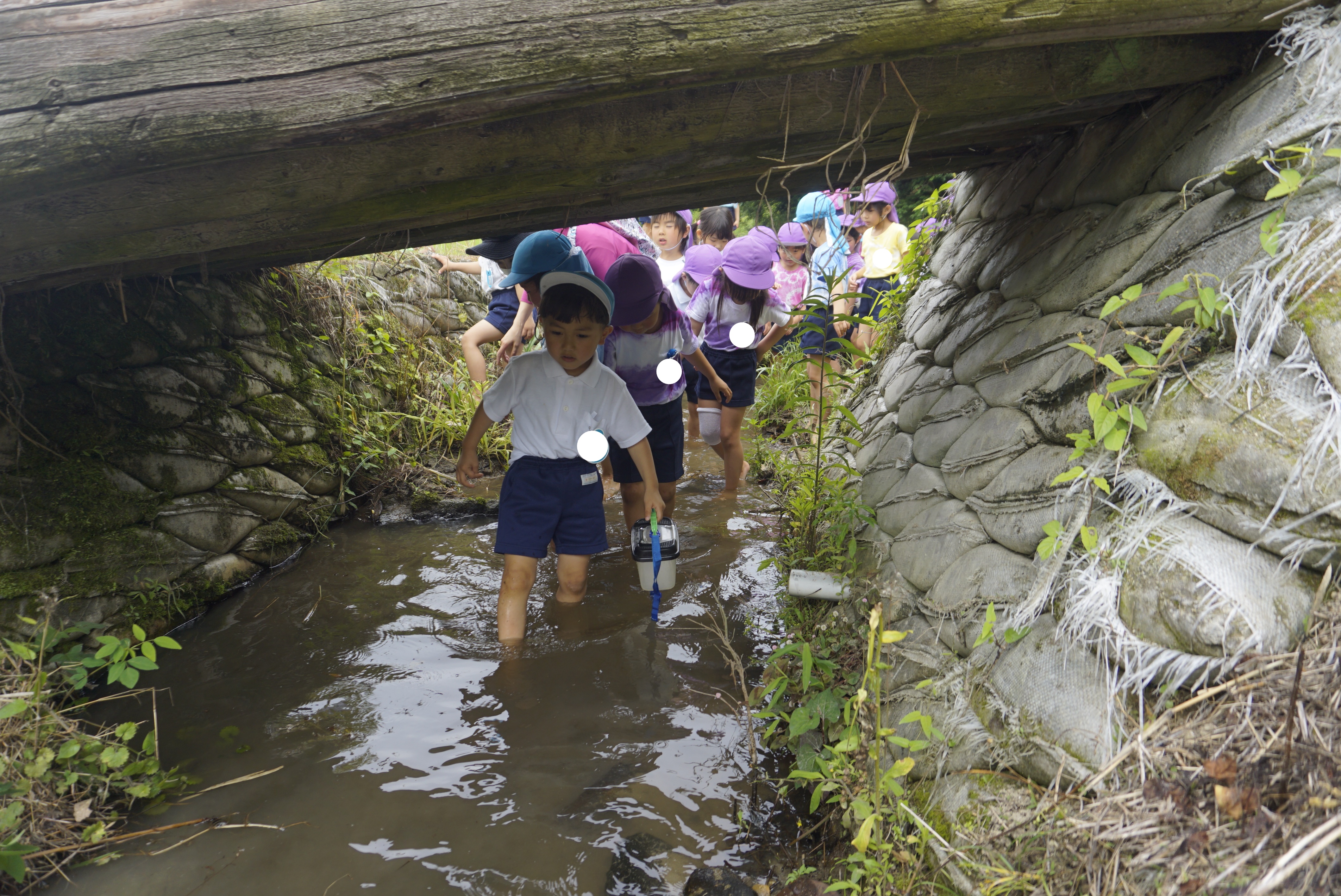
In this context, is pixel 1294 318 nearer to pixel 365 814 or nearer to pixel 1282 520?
pixel 1282 520

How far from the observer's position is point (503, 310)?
5.03 m

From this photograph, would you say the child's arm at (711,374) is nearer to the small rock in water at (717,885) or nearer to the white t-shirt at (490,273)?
the white t-shirt at (490,273)

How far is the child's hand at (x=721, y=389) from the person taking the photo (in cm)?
482

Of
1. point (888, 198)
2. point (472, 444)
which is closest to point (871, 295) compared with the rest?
point (888, 198)

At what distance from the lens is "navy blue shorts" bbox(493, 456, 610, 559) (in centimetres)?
333

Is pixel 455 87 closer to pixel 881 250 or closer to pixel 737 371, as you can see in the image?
pixel 737 371

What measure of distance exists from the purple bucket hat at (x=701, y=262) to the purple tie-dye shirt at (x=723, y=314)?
29 centimetres

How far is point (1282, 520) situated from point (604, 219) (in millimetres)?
2479

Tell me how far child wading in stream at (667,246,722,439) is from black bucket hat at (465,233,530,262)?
4.08 feet

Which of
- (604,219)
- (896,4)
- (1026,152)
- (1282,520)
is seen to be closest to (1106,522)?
(1282,520)

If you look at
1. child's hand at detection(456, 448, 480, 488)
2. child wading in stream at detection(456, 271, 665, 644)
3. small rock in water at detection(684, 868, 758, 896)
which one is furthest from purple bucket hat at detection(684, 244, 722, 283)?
small rock in water at detection(684, 868, 758, 896)

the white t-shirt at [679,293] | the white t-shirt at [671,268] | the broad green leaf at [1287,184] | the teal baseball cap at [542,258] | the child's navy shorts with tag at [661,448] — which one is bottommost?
the child's navy shorts with tag at [661,448]

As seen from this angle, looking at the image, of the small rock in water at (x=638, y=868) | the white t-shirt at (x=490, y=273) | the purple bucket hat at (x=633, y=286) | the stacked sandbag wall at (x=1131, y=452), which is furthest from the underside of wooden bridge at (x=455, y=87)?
the white t-shirt at (x=490, y=273)

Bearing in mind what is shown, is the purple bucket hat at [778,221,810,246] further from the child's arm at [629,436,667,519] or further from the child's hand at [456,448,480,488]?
the child's hand at [456,448,480,488]
